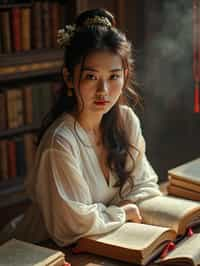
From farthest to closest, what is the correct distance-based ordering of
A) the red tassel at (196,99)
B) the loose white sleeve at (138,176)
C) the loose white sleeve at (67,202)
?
the red tassel at (196,99) → the loose white sleeve at (138,176) → the loose white sleeve at (67,202)

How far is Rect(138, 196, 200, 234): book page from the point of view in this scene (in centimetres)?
180

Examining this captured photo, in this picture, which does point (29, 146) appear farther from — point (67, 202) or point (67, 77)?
point (67, 202)

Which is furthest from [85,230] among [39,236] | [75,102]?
[75,102]

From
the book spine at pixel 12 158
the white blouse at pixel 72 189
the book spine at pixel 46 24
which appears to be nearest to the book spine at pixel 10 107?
the book spine at pixel 12 158

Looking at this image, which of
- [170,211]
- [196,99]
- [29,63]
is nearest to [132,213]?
[170,211]

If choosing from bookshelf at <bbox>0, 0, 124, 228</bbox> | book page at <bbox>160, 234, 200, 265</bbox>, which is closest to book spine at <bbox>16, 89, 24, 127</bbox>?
bookshelf at <bbox>0, 0, 124, 228</bbox>

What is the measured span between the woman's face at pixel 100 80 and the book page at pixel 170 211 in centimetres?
35

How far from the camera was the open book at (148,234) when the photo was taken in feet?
5.17

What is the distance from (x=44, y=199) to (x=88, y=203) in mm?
133

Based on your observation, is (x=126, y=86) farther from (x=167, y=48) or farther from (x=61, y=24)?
(x=167, y=48)

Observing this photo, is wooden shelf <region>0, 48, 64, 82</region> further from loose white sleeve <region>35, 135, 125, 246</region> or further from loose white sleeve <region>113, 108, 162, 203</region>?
loose white sleeve <region>35, 135, 125, 246</region>

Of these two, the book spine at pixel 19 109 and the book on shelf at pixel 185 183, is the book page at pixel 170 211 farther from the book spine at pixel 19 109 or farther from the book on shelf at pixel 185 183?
the book spine at pixel 19 109

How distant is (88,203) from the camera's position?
1787mm

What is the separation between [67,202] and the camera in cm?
171
